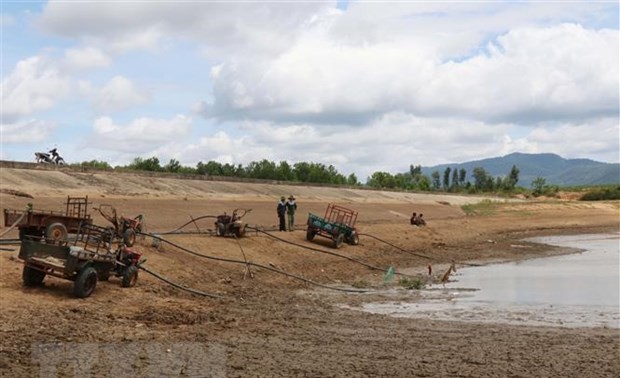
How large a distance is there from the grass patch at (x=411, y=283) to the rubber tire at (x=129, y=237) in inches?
341

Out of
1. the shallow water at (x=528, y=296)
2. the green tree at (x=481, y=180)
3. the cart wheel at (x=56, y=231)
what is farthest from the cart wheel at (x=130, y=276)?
the green tree at (x=481, y=180)

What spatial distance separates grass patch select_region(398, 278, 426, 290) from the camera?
2308 cm

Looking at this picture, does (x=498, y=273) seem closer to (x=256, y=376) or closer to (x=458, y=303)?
(x=458, y=303)

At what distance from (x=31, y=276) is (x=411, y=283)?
40.8ft

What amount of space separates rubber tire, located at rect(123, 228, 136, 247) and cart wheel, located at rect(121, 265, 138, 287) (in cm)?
468

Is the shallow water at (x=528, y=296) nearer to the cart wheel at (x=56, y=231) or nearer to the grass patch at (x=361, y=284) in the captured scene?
the grass patch at (x=361, y=284)

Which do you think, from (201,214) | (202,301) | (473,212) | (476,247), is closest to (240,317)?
(202,301)

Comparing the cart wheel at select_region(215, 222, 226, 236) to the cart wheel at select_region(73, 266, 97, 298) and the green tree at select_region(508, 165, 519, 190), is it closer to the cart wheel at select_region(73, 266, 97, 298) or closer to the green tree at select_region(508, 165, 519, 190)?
the cart wheel at select_region(73, 266, 97, 298)

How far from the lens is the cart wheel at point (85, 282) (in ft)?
49.2

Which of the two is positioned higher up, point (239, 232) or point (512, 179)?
point (512, 179)

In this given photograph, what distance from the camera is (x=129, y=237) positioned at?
2216 centimetres

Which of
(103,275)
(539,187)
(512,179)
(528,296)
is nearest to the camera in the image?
(103,275)

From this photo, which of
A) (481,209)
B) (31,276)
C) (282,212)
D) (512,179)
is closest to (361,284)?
(282,212)

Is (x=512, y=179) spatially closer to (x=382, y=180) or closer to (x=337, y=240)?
(x=382, y=180)
